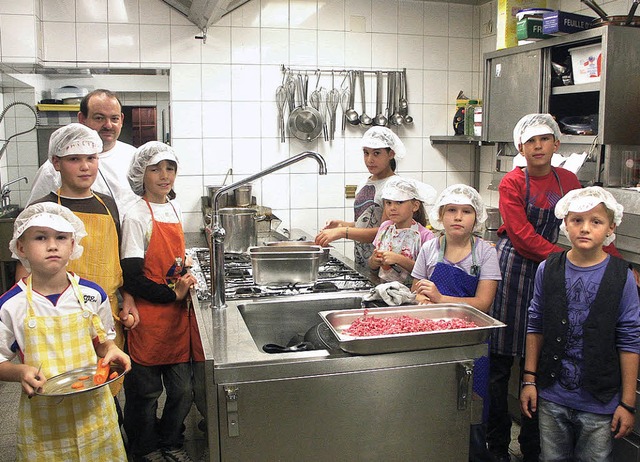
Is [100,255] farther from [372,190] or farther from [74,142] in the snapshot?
[372,190]

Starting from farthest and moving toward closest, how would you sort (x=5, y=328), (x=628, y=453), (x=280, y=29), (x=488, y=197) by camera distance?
1. (x=488, y=197)
2. (x=280, y=29)
3. (x=628, y=453)
4. (x=5, y=328)

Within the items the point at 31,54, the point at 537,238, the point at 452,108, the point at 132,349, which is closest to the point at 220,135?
the point at 31,54

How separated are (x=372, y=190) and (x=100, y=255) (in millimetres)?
1158

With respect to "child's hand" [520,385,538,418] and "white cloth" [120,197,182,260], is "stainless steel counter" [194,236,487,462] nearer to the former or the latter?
"child's hand" [520,385,538,418]

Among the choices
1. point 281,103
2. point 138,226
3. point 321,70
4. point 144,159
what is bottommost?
point 138,226

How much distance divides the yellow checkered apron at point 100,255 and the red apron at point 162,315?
13 centimetres

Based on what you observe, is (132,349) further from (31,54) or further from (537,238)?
(31,54)

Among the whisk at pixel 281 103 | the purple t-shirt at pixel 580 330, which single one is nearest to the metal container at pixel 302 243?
the purple t-shirt at pixel 580 330

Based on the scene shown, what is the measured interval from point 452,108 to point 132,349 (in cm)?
287

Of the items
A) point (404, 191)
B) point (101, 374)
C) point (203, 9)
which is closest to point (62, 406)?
point (101, 374)

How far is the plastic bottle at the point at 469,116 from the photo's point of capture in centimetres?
396

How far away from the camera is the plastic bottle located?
396 centimetres

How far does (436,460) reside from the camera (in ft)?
5.52

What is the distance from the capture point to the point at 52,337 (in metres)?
1.68
